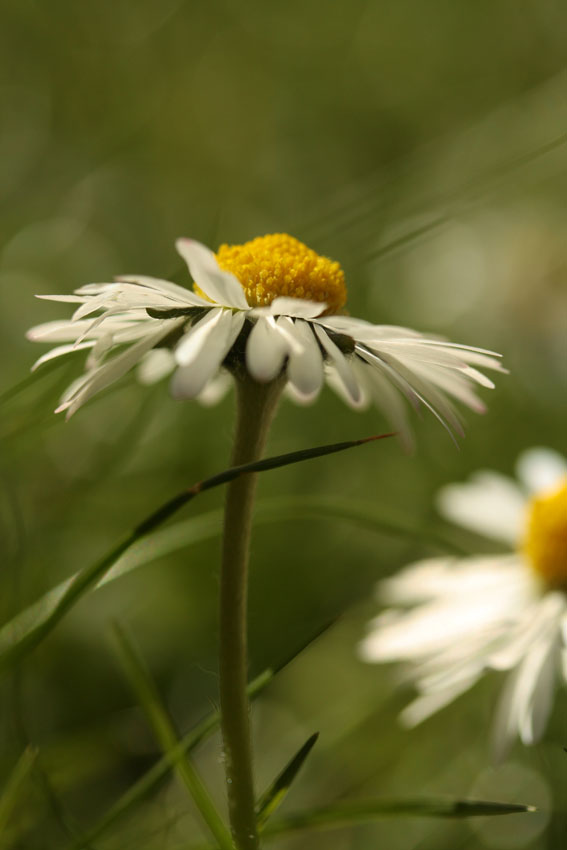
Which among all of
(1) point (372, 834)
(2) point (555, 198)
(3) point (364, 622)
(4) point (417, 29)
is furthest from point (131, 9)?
(1) point (372, 834)

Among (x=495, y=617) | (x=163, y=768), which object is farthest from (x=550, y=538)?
(x=163, y=768)

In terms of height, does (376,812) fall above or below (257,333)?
below

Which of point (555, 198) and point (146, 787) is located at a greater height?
point (555, 198)

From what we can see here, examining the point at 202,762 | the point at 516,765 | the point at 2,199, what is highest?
the point at 2,199

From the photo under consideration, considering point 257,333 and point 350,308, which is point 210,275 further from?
point 350,308

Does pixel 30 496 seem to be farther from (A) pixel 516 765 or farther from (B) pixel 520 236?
(B) pixel 520 236

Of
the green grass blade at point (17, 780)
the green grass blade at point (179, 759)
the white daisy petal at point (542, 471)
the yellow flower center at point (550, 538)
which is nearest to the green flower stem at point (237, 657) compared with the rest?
the green grass blade at point (179, 759)
